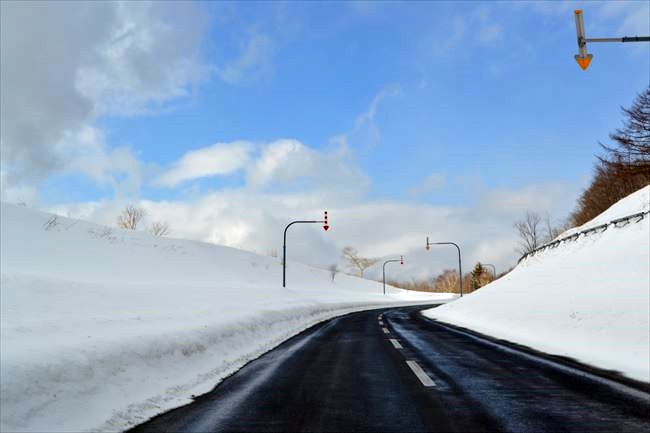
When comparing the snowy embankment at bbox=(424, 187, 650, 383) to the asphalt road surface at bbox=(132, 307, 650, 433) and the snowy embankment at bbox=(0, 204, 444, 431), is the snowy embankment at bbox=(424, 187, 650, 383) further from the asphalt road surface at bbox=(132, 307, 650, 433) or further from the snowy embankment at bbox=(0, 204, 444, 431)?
the snowy embankment at bbox=(0, 204, 444, 431)

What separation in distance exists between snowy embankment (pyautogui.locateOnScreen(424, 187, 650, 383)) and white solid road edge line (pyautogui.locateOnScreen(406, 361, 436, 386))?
292 centimetres

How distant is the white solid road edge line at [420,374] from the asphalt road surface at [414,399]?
1 cm

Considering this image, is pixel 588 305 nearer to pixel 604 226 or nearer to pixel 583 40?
pixel 583 40

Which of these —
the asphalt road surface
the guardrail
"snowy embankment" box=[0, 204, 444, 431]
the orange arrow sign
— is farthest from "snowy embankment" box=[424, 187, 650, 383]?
"snowy embankment" box=[0, 204, 444, 431]

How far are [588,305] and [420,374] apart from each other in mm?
6929

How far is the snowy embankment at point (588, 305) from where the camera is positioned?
8688 millimetres

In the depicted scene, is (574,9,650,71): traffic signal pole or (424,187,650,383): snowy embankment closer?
(574,9,650,71): traffic signal pole

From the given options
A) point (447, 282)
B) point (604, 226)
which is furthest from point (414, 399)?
point (447, 282)

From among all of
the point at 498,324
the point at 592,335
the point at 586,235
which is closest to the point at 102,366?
the point at 592,335

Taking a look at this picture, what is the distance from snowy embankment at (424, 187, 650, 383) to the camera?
869 cm

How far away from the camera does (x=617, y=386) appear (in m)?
5.90

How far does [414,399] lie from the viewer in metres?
5.29

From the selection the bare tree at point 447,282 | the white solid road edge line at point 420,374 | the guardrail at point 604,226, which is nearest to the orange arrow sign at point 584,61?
the white solid road edge line at point 420,374

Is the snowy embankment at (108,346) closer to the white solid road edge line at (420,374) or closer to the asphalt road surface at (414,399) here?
the asphalt road surface at (414,399)
